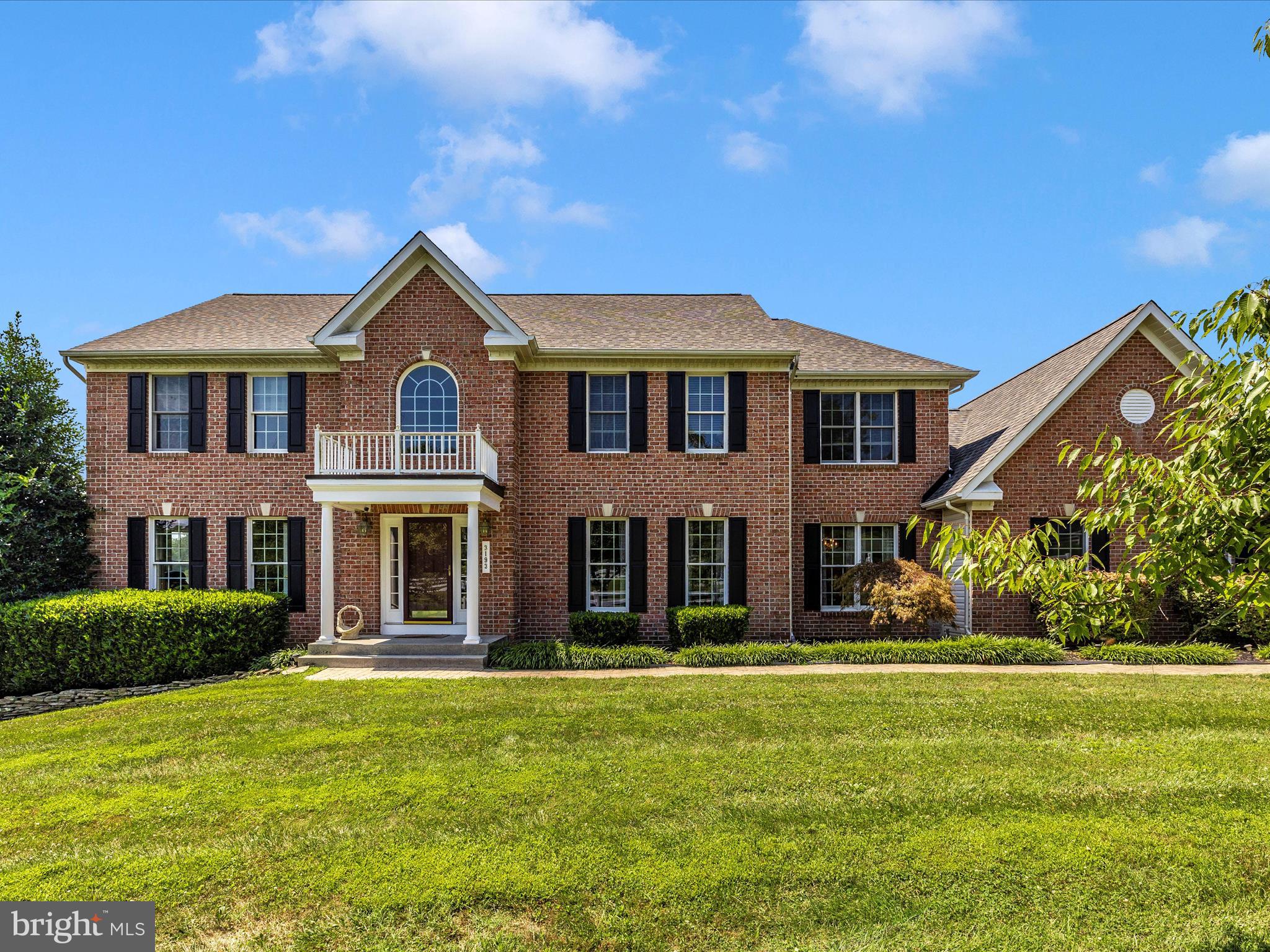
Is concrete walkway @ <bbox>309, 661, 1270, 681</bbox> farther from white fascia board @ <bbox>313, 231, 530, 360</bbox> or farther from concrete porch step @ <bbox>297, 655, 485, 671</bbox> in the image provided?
white fascia board @ <bbox>313, 231, 530, 360</bbox>

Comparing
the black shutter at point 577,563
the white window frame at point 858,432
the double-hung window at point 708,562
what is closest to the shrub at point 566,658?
the black shutter at point 577,563

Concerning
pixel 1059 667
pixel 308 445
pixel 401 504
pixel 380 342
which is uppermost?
pixel 380 342

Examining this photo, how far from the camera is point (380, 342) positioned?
15070 mm

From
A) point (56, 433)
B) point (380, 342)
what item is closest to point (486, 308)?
point (380, 342)

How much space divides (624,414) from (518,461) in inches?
96.3

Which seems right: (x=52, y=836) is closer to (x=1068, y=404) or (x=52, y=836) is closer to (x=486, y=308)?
(x=486, y=308)

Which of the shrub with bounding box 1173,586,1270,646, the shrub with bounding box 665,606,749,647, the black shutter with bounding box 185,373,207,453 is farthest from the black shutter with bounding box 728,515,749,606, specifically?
the black shutter with bounding box 185,373,207,453

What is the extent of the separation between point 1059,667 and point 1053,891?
9657mm

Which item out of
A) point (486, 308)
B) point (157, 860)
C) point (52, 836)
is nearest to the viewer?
point (157, 860)

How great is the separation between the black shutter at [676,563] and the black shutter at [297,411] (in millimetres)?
7930

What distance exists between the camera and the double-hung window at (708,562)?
15.9 meters

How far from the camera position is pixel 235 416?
1579cm

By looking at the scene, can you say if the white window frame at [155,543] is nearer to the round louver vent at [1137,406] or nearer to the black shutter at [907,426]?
the black shutter at [907,426]

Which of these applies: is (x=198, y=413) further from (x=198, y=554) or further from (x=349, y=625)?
(x=349, y=625)
